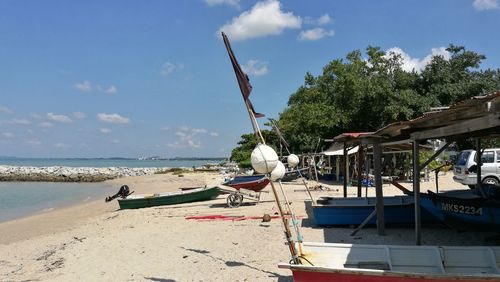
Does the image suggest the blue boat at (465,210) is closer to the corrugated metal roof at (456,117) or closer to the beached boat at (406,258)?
the corrugated metal roof at (456,117)

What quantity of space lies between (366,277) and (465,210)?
16.6 feet

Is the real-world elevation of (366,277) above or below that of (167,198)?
above

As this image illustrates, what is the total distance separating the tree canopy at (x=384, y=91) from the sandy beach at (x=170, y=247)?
538 inches

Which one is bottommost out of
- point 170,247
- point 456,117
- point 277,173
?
point 170,247

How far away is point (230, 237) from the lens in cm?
1150

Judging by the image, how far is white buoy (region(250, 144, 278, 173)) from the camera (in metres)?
6.11

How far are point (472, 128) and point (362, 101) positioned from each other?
2241cm

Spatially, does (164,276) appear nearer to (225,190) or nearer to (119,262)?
(119,262)

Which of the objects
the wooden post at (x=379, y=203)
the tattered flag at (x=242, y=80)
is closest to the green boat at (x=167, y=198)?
the wooden post at (x=379, y=203)

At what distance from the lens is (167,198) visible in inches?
813

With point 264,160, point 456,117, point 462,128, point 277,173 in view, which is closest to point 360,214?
point 462,128

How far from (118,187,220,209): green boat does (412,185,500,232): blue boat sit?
11496 mm

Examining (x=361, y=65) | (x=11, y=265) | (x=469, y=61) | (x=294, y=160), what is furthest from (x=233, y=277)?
(x=469, y=61)

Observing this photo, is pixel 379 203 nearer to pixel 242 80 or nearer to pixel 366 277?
pixel 366 277
